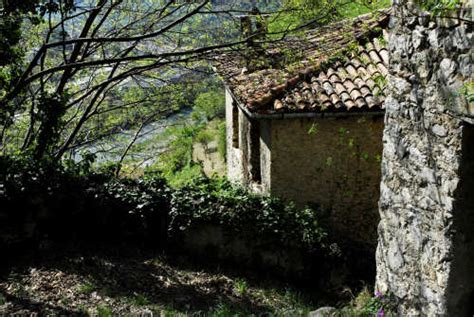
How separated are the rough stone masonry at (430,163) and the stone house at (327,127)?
3851mm

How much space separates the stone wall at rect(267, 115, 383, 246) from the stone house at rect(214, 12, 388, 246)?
2 cm

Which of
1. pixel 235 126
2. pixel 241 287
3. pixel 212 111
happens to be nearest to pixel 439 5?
pixel 241 287

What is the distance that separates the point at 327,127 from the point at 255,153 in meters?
2.20

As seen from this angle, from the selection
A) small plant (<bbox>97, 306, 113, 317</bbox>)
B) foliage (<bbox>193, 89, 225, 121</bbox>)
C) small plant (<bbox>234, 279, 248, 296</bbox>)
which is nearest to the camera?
small plant (<bbox>97, 306, 113, 317</bbox>)

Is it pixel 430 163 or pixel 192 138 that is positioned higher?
pixel 192 138

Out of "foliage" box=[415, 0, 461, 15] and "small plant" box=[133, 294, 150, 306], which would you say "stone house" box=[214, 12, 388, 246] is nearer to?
"small plant" box=[133, 294, 150, 306]

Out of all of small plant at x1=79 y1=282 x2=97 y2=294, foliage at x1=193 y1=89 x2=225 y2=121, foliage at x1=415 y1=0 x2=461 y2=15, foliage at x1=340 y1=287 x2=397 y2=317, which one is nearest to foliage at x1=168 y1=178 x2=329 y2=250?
small plant at x1=79 y1=282 x2=97 y2=294

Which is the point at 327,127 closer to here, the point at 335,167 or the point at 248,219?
the point at 335,167

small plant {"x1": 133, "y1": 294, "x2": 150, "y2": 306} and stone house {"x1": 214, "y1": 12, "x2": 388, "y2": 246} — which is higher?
stone house {"x1": 214, "y1": 12, "x2": 388, "y2": 246}

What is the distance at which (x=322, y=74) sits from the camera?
9.78 m

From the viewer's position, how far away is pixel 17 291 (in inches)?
253

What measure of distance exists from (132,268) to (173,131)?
45.2ft

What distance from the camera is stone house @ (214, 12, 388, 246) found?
9.03 metres

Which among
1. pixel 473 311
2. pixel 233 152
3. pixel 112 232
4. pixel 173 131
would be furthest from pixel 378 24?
pixel 173 131
